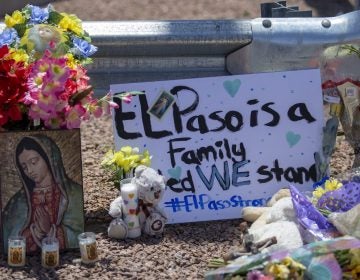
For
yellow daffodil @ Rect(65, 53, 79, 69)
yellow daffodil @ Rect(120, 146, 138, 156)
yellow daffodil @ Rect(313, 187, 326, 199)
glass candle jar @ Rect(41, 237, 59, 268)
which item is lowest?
glass candle jar @ Rect(41, 237, 59, 268)

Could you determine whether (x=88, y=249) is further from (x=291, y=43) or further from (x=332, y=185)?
(x=291, y=43)

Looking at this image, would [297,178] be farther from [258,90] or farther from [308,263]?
[308,263]

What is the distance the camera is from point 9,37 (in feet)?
13.9

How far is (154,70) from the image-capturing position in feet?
16.8

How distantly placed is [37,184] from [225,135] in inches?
42.0

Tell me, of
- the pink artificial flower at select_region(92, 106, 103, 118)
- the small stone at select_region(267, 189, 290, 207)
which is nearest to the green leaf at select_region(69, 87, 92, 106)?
the pink artificial flower at select_region(92, 106, 103, 118)

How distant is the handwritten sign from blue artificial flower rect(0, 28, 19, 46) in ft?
1.82

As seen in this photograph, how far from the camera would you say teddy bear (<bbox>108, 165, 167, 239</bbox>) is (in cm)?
415

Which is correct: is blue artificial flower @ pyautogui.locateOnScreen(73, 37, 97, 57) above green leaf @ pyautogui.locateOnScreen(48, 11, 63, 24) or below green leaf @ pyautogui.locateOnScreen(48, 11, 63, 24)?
below

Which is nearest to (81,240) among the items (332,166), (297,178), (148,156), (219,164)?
(148,156)

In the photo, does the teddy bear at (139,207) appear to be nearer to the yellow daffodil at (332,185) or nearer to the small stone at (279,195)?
the small stone at (279,195)

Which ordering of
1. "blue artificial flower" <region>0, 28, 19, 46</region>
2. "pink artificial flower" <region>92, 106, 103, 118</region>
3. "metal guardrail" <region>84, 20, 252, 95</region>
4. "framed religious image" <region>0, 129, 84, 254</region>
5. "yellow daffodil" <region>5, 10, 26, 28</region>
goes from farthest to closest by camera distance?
"metal guardrail" <region>84, 20, 252, 95</region> < "yellow daffodil" <region>5, 10, 26, 28</region> < "blue artificial flower" <region>0, 28, 19, 46</region> < "pink artificial flower" <region>92, 106, 103, 118</region> < "framed religious image" <region>0, 129, 84, 254</region>

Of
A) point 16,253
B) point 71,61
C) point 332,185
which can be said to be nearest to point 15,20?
point 71,61

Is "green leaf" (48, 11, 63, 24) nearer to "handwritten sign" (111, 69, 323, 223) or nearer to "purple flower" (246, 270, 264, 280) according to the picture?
"handwritten sign" (111, 69, 323, 223)
